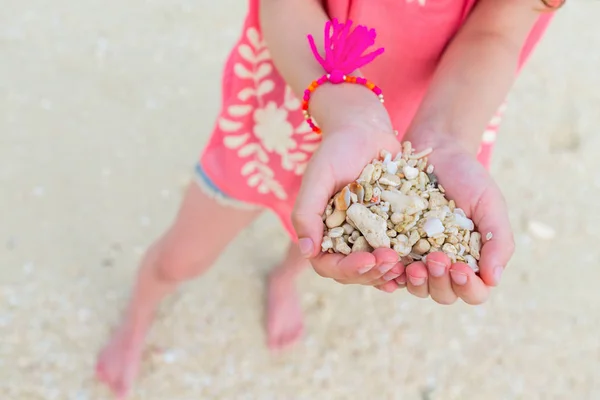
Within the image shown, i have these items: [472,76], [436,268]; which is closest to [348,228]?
[436,268]

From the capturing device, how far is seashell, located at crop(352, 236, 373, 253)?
85 centimetres

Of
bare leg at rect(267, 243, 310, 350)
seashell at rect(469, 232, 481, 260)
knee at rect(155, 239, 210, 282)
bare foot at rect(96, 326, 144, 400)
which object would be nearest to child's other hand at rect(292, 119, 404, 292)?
seashell at rect(469, 232, 481, 260)

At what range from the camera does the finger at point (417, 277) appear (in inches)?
31.8

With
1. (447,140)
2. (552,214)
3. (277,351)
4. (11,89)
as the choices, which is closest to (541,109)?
(552,214)

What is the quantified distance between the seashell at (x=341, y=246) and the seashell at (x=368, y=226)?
28mm

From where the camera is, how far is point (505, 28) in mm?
1018

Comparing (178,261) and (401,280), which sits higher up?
(401,280)

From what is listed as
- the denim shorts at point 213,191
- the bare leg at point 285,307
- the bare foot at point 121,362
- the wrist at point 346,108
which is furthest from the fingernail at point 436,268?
the bare foot at point 121,362

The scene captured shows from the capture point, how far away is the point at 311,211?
81cm

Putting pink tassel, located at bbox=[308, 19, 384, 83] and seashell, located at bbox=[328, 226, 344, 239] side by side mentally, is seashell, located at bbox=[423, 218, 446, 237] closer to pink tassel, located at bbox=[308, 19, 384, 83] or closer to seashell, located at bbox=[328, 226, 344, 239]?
seashell, located at bbox=[328, 226, 344, 239]

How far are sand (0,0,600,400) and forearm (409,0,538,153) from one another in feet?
2.73

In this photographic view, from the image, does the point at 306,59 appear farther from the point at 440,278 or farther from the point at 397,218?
the point at 440,278

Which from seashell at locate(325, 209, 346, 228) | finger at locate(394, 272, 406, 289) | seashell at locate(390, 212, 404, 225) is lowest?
finger at locate(394, 272, 406, 289)

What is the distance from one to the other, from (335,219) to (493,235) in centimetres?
20
